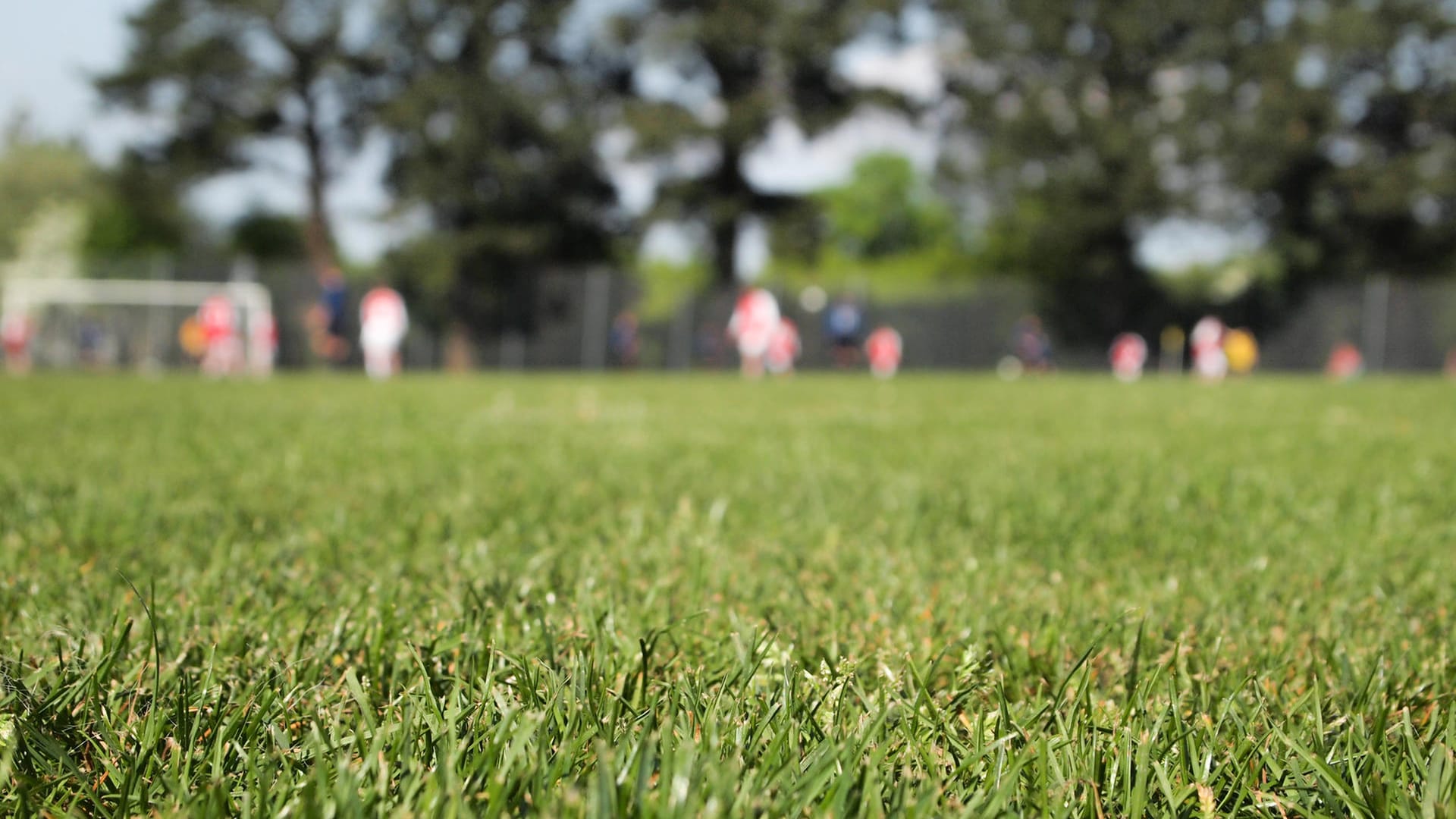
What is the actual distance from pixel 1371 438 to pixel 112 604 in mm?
6097

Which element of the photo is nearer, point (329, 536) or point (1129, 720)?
point (1129, 720)

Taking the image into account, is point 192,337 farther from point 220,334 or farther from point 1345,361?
point 1345,361

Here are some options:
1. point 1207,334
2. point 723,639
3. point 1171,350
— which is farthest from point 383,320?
point 1171,350

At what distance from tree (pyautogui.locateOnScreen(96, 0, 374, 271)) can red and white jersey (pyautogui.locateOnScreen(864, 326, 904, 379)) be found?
17405mm

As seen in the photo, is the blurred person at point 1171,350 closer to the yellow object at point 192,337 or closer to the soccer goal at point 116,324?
the soccer goal at point 116,324

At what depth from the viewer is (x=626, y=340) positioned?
103ft

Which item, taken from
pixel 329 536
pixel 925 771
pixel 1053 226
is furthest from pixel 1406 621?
pixel 1053 226

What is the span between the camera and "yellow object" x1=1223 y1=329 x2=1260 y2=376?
109 feet

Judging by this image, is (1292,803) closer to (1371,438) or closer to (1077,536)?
(1077,536)

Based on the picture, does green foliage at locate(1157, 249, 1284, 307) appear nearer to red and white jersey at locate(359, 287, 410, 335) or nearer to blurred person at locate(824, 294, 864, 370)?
blurred person at locate(824, 294, 864, 370)

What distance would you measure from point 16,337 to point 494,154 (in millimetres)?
12881

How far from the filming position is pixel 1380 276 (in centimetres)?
3891

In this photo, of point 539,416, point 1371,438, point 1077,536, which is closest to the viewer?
point 1077,536

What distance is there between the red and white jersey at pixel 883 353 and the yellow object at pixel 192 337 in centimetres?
1685
